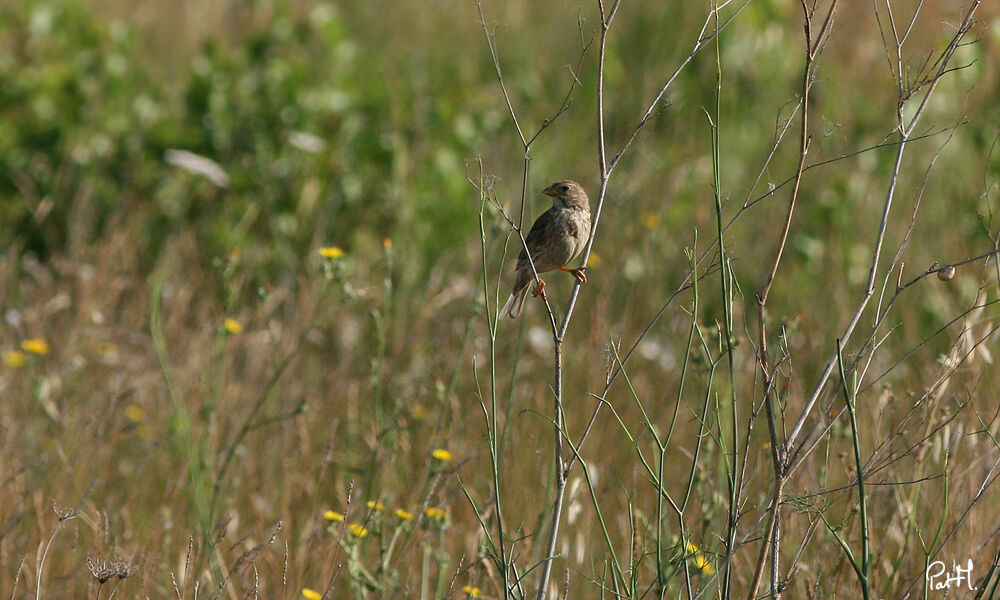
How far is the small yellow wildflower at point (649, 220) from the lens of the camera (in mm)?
5117

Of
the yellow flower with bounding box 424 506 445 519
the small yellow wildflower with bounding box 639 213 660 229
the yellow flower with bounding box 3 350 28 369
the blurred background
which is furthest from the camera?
the small yellow wildflower with bounding box 639 213 660 229

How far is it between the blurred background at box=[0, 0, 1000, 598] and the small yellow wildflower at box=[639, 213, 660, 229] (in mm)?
14

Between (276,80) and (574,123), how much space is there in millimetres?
1635

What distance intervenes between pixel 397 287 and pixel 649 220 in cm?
130

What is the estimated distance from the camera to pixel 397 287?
4715 millimetres

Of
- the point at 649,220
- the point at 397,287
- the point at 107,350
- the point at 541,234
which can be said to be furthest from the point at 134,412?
the point at 649,220

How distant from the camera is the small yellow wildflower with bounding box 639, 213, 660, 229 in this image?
5.12 meters

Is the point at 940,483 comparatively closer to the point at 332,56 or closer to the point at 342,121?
the point at 342,121

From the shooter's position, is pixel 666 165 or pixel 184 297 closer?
pixel 184 297

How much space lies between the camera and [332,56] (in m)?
6.24

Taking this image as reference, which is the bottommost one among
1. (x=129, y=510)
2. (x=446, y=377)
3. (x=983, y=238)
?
(x=129, y=510)

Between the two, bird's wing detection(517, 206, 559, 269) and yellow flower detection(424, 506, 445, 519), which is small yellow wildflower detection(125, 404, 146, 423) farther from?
yellow flower detection(424, 506, 445, 519)

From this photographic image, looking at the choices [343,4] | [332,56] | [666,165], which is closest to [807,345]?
[666,165]

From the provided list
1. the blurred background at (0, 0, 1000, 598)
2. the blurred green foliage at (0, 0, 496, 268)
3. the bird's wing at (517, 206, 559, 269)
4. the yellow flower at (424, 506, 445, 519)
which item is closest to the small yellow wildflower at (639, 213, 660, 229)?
the blurred background at (0, 0, 1000, 598)
